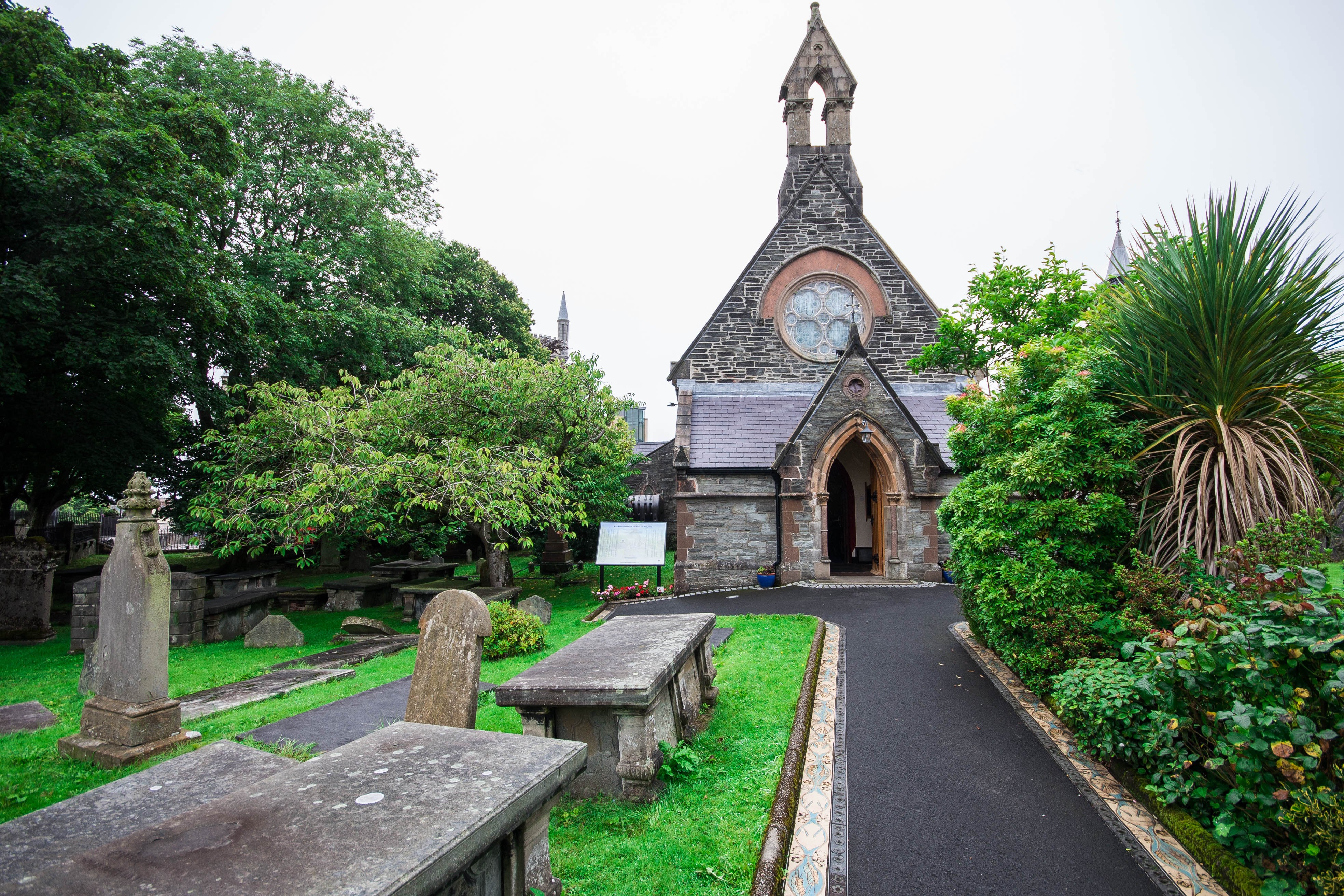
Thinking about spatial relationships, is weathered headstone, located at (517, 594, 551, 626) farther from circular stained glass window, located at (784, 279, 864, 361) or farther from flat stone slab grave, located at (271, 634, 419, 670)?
circular stained glass window, located at (784, 279, 864, 361)

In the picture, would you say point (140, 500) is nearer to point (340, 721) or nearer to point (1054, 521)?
point (340, 721)

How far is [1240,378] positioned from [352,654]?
10.9 metres

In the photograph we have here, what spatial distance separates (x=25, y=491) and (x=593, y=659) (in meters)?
28.4

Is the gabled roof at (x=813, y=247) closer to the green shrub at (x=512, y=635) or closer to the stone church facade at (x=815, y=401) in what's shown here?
the stone church facade at (x=815, y=401)

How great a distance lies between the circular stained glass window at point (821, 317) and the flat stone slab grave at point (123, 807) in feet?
56.6

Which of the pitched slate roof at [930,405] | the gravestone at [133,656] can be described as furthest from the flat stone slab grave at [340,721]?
the pitched slate roof at [930,405]

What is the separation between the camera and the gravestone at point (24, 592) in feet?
38.7

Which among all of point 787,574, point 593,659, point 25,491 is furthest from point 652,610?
point 25,491

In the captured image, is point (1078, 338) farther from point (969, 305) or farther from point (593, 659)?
point (969, 305)

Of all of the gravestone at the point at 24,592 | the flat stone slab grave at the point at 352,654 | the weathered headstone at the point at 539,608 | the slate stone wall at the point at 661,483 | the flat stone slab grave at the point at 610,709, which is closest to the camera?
the flat stone slab grave at the point at 610,709

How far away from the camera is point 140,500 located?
18.6ft

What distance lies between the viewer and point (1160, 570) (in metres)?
4.89

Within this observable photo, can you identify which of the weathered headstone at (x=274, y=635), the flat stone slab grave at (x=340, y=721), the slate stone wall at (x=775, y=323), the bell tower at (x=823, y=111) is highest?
the bell tower at (x=823, y=111)

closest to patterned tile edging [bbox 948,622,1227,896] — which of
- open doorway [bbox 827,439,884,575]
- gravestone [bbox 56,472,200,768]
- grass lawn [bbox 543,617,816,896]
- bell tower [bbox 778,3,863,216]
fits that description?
grass lawn [bbox 543,617,816,896]
